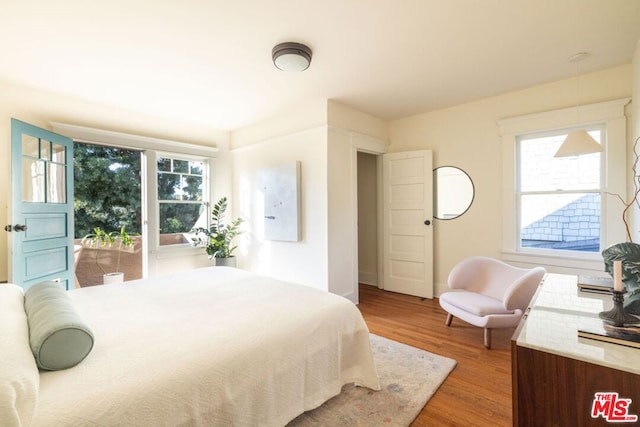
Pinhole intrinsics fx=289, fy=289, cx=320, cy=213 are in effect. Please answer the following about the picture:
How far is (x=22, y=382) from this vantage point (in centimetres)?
83

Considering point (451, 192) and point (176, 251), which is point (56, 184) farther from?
point (451, 192)

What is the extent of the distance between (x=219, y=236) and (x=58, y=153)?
2052 millimetres

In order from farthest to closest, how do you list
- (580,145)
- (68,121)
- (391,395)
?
(68,121) → (580,145) → (391,395)

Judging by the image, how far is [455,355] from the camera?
235 centimetres

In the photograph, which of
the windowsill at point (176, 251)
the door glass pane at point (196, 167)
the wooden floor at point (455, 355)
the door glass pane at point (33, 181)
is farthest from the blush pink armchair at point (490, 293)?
the door glass pane at point (33, 181)

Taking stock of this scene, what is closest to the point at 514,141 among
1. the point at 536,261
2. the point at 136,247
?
the point at 536,261

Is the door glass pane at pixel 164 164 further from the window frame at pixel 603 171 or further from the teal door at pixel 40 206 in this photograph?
the window frame at pixel 603 171

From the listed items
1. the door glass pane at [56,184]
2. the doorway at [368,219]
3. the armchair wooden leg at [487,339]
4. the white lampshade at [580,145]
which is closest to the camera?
the white lampshade at [580,145]

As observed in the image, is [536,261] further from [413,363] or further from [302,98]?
[302,98]

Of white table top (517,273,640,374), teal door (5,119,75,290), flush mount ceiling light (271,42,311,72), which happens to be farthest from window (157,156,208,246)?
white table top (517,273,640,374)

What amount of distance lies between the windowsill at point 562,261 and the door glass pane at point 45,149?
5.07 meters

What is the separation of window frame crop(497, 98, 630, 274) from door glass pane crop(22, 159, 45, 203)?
4957 millimetres

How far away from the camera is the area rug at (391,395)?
1608mm

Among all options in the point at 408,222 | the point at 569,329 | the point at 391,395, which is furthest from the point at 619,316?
the point at 408,222
